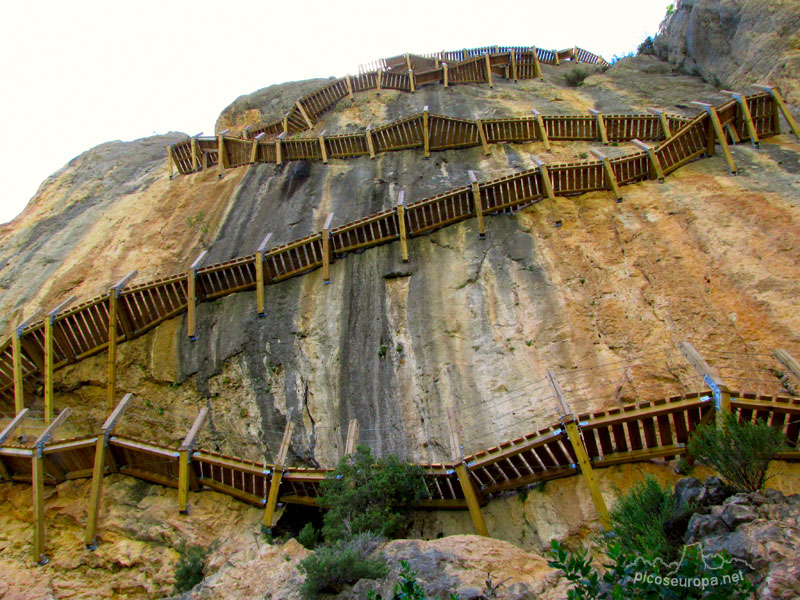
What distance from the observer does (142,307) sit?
1489 centimetres

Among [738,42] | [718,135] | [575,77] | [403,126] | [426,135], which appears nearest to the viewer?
[718,135]

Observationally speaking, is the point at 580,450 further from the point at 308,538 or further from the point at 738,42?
the point at 738,42

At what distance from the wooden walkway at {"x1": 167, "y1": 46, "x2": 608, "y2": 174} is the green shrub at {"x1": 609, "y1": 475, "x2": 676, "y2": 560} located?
49.3 ft

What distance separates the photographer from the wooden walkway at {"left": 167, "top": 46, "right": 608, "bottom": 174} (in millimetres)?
19812

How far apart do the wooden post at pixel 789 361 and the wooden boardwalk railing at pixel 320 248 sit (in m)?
7.03

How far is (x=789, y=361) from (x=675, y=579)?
638 centimetres

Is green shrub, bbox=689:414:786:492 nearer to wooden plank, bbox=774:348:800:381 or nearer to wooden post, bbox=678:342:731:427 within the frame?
wooden post, bbox=678:342:731:427

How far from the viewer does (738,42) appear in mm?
22109

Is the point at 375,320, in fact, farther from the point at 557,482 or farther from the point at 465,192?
the point at 557,482

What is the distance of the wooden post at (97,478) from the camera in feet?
34.7

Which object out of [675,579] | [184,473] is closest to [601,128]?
[184,473]

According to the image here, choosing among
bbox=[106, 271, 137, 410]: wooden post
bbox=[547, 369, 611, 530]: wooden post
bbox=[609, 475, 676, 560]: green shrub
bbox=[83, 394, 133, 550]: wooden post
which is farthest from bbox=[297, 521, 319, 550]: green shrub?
bbox=[106, 271, 137, 410]: wooden post

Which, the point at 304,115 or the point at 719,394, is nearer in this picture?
the point at 719,394

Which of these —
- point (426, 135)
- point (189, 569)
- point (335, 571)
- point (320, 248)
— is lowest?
point (189, 569)
